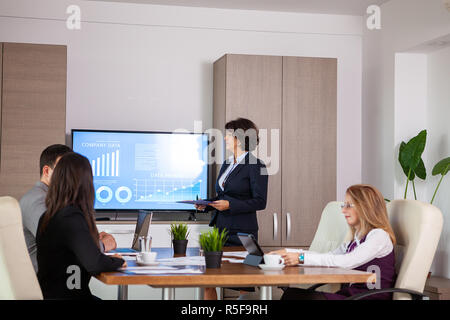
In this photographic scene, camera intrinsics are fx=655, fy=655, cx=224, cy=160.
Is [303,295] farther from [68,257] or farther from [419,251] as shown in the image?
[68,257]

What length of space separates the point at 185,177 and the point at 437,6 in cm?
261

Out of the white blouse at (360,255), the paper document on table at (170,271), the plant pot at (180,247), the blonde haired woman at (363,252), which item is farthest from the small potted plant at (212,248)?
the plant pot at (180,247)

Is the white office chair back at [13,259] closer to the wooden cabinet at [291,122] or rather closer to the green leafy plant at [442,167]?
the wooden cabinet at [291,122]

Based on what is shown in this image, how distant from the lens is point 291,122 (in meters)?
5.99

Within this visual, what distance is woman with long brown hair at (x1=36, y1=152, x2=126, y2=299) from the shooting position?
8.68 ft

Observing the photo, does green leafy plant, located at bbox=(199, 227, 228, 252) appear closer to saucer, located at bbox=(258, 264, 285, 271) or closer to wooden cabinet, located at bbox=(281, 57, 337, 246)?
saucer, located at bbox=(258, 264, 285, 271)

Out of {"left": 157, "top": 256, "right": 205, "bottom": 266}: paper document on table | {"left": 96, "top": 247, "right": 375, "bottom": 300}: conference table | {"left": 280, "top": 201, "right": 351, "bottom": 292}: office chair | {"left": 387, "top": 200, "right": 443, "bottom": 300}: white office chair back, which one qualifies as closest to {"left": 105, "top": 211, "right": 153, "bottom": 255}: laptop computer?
{"left": 157, "top": 256, "right": 205, "bottom": 266}: paper document on table

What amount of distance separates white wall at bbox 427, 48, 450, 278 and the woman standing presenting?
198 centimetres

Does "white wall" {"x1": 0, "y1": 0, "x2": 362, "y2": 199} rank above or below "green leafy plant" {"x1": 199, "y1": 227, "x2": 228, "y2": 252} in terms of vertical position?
above

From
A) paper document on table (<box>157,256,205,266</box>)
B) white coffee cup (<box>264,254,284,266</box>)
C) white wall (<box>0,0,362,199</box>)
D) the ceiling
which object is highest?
the ceiling

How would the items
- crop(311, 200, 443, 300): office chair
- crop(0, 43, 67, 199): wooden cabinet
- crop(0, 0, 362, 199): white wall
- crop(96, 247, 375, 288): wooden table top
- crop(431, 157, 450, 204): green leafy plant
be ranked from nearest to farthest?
crop(96, 247, 375, 288): wooden table top < crop(311, 200, 443, 300): office chair < crop(431, 157, 450, 204): green leafy plant < crop(0, 43, 67, 199): wooden cabinet < crop(0, 0, 362, 199): white wall

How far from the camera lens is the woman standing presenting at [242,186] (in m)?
4.46
